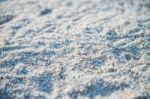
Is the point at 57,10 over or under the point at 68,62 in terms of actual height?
over

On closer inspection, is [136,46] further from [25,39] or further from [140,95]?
[25,39]

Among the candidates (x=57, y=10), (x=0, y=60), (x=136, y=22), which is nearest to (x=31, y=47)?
(x=0, y=60)

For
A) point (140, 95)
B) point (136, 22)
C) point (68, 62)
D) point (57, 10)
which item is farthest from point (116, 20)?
point (140, 95)

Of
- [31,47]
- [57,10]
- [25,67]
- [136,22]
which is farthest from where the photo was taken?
[57,10]

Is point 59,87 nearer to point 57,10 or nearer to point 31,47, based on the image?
point 31,47

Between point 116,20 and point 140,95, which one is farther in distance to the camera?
point 116,20

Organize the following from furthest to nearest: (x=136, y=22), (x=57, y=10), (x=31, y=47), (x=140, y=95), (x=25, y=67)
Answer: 1. (x=57, y=10)
2. (x=136, y=22)
3. (x=31, y=47)
4. (x=25, y=67)
5. (x=140, y=95)

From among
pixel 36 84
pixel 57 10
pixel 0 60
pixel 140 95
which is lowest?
pixel 140 95
